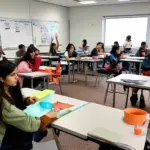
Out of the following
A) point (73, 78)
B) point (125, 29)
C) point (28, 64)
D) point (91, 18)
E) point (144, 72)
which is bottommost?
point (73, 78)

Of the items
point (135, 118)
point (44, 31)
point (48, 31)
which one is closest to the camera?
point (135, 118)

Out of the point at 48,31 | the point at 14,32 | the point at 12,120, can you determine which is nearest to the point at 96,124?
the point at 12,120

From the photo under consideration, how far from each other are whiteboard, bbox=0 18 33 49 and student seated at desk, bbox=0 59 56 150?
5.32 metres

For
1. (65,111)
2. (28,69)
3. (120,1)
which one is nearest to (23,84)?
(28,69)

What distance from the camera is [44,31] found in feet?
25.7

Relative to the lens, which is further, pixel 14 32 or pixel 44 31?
pixel 44 31

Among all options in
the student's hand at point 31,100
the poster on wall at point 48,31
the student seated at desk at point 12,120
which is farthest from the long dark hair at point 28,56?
the poster on wall at point 48,31

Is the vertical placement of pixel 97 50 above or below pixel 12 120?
above

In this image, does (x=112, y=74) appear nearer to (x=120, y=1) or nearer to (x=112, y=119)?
(x=112, y=119)

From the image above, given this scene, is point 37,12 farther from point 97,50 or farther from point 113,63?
point 113,63

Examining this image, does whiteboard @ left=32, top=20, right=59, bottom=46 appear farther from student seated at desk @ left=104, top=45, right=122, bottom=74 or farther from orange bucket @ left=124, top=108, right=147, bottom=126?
orange bucket @ left=124, top=108, right=147, bottom=126

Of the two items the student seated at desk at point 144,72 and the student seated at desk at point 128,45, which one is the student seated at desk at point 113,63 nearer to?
the student seated at desk at point 144,72

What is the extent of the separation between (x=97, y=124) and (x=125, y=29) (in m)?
7.65

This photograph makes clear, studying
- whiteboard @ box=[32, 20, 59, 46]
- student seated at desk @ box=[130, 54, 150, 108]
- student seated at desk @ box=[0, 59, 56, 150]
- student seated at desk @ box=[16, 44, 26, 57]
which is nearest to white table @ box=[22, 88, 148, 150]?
student seated at desk @ box=[0, 59, 56, 150]
